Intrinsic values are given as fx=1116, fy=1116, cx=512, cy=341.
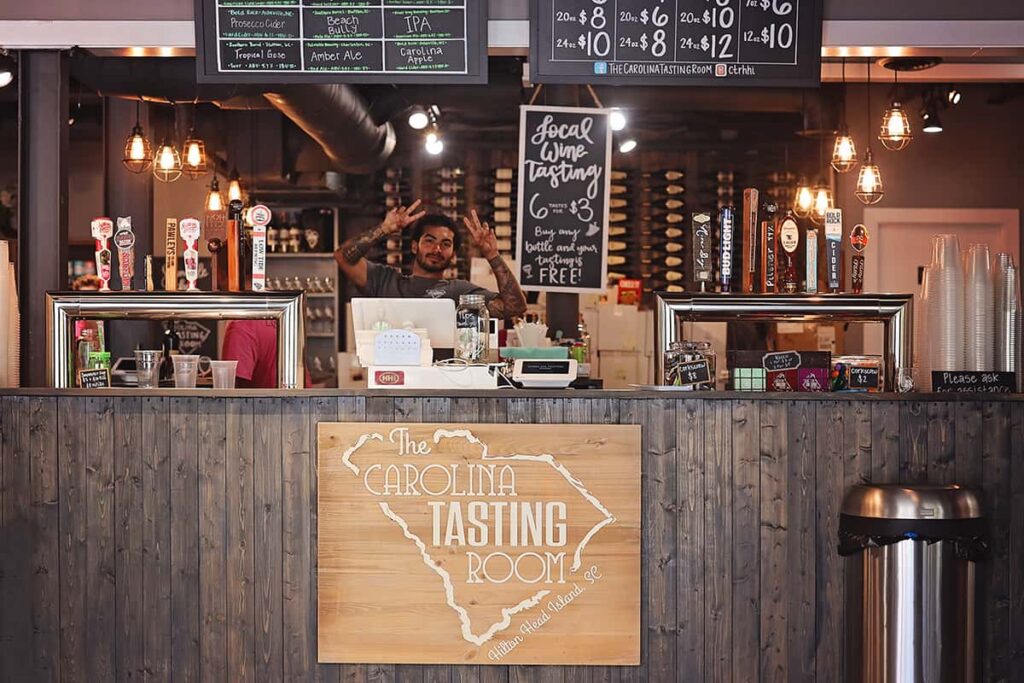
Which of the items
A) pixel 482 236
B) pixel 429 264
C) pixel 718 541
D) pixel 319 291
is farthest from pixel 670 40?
pixel 319 291

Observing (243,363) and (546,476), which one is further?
(243,363)

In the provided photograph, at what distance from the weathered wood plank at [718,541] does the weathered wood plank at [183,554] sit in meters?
1.52

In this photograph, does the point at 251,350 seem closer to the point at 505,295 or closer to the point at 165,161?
the point at 505,295

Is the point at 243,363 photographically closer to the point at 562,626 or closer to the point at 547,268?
the point at 547,268

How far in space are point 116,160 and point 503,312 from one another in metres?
2.83

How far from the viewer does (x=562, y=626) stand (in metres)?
3.29

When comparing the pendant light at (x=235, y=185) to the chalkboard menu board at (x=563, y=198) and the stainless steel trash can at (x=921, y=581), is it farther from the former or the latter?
the stainless steel trash can at (x=921, y=581)

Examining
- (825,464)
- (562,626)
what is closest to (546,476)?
(562,626)

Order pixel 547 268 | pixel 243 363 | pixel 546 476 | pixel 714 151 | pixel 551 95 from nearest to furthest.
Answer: pixel 546 476 < pixel 547 268 < pixel 243 363 < pixel 551 95 < pixel 714 151

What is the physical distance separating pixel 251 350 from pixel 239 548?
181 centimetres

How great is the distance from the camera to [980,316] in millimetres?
3477

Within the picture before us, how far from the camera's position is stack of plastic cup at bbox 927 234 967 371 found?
11.4 ft

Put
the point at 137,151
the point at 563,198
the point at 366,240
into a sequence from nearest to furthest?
the point at 366,240 < the point at 563,198 < the point at 137,151

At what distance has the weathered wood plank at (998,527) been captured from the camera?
328 cm
